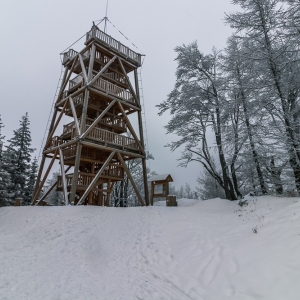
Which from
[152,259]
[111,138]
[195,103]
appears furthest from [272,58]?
[111,138]

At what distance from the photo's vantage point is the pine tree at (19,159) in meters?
23.2

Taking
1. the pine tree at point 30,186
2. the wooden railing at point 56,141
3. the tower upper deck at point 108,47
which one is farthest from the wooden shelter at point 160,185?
the pine tree at point 30,186

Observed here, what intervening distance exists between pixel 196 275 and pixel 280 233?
7.59ft

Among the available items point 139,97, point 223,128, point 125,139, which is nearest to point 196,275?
point 223,128

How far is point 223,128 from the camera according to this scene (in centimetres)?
1216

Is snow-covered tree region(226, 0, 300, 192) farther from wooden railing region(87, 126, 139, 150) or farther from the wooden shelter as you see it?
the wooden shelter

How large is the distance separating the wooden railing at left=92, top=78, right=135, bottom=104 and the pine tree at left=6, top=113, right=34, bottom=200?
15324 millimetres

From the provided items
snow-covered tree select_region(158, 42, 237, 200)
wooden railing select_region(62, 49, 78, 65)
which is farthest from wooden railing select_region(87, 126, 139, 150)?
wooden railing select_region(62, 49, 78, 65)

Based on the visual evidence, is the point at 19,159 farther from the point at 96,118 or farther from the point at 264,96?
the point at 264,96

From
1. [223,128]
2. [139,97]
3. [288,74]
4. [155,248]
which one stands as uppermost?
[139,97]

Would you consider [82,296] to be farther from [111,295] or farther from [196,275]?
[196,275]

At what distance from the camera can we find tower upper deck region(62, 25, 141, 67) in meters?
15.9

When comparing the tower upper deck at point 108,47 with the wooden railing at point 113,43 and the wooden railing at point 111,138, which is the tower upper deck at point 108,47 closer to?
the wooden railing at point 113,43

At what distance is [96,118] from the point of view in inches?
607
